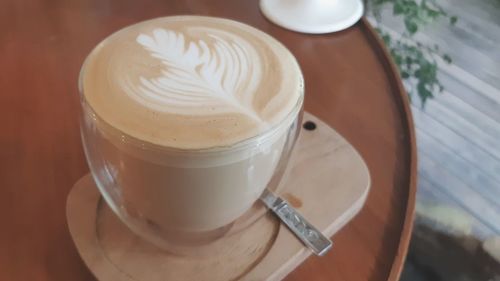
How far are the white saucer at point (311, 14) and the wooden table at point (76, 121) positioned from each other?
0.01 m

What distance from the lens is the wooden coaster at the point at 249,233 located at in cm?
45

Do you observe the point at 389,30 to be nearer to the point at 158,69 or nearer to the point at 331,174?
the point at 331,174

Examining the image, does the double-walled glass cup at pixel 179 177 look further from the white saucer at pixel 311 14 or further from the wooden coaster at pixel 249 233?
the white saucer at pixel 311 14

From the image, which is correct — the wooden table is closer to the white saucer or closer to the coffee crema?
the white saucer

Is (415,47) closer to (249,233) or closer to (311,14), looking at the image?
(311,14)

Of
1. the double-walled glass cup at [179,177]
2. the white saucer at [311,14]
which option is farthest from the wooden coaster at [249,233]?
the white saucer at [311,14]

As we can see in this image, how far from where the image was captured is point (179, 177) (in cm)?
40

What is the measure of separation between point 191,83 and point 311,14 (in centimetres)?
39

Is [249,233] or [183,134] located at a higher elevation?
[183,134]

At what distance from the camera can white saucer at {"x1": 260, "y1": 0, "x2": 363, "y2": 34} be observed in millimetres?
743

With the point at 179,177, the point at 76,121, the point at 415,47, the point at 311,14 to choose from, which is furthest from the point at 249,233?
the point at 415,47

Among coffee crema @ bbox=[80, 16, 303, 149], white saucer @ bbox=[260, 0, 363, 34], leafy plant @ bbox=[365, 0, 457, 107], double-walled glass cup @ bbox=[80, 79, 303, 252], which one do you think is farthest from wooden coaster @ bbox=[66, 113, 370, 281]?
leafy plant @ bbox=[365, 0, 457, 107]

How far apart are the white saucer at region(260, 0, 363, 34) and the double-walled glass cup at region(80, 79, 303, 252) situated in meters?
0.29

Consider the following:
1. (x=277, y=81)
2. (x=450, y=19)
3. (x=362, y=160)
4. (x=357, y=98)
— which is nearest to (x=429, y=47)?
(x=450, y=19)
